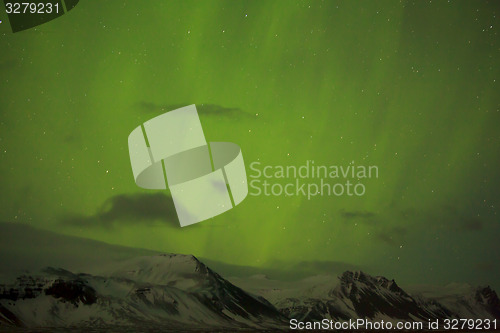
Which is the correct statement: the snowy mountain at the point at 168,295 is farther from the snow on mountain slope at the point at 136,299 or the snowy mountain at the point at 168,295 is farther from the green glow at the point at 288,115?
the green glow at the point at 288,115

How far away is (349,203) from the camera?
6492 mm

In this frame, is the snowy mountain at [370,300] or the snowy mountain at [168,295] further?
the snowy mountain at [370,300]

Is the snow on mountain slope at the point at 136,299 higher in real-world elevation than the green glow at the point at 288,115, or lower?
lower

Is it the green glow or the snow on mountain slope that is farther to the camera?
the green glow

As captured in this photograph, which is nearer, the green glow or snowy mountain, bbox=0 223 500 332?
snowy mountain, bbox=0 223 500 332

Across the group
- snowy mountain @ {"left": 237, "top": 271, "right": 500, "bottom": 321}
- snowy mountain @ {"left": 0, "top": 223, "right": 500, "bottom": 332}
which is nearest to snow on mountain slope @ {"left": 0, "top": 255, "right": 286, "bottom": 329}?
snowy mountain @ {"left": 0, "top": 223, "right": 500, "bottom": 332}

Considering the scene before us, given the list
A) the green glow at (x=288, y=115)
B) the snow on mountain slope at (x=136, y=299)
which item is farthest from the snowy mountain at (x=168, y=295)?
the green glow at (x=288, y=115)

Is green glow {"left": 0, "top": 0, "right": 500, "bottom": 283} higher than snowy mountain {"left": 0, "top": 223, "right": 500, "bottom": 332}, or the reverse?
green glow {"left": 0, "top": 0, "right": 500, "bottom": 283}

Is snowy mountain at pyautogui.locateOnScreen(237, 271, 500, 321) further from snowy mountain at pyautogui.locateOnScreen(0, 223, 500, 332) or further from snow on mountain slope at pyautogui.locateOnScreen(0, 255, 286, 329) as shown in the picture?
snow on mountain slope at pyautogui.locateOnScreen(0, 255, 286, 329)

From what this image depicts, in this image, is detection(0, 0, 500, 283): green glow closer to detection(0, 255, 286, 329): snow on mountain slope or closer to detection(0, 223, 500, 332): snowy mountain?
detection(0, 223, 500, 332): snowy mountain

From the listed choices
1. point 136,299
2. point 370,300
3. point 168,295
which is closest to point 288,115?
point 370,300

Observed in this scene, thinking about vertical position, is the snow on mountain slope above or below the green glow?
below

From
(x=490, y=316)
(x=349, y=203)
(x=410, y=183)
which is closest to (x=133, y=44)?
(x=349, y=203)

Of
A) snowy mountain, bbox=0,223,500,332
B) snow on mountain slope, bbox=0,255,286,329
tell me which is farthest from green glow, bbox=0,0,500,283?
snow on mountain slope, bbox=0,255,286,329
